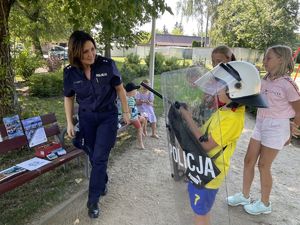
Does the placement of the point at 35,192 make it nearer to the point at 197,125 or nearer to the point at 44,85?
the point at 197,125

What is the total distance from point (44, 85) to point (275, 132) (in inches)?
329

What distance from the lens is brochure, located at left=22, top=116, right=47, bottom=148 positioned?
147 inches

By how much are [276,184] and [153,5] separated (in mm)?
2797

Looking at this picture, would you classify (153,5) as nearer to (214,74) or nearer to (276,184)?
(214,74)

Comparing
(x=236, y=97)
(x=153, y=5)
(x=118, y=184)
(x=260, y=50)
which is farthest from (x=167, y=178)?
(x=260, y=50)

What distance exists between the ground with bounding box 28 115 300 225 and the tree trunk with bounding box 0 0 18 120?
67.8 inches

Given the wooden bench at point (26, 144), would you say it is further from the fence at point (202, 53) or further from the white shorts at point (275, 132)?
the fence at point (202, 53)

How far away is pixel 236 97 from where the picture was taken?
201 centimetres

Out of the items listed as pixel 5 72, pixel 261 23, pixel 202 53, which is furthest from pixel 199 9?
pixel 5 72

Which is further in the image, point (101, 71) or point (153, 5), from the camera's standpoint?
point (153, 5)

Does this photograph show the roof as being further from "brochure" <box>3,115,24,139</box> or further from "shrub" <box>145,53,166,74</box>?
"brochure" <box>3,115,24,139</box>

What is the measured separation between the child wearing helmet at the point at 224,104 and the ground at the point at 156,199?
326mm

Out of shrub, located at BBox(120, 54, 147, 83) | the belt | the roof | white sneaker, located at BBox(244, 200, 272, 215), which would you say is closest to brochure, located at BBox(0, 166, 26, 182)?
the belt

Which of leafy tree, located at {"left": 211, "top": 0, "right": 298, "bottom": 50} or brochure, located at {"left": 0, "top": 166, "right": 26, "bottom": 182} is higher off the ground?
leafy tree, located at {"left": 211, "top": 0, "right": 298, "bottom": 50}
